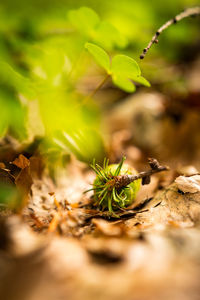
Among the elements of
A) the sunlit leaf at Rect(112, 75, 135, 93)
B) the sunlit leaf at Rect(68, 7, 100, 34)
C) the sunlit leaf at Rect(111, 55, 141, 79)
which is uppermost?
the sunlit leaf at Rect(68, 7, 100, 34)

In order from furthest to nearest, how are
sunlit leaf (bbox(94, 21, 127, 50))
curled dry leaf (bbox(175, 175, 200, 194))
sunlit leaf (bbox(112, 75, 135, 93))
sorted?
sunlit leaf (bbox(94, 21, 127, 50))
sunlit leaf (bbox(112, 75, 135, 93))
curled dry leaf (bbox(175, 175, 200, 194))

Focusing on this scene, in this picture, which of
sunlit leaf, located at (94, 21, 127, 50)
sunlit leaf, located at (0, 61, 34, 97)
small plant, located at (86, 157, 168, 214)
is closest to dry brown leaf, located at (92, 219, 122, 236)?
small plant, located at (86, 157, 168, 214)

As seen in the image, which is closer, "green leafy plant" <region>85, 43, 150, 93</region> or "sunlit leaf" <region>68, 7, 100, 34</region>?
"green leafy plant" <region>85, 43, 150, 93</region>

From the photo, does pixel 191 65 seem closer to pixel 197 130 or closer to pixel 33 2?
pixel 197 130

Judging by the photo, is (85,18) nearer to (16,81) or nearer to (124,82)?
(124,82)

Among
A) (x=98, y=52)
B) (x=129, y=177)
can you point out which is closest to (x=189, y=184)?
(x=129, y=177)

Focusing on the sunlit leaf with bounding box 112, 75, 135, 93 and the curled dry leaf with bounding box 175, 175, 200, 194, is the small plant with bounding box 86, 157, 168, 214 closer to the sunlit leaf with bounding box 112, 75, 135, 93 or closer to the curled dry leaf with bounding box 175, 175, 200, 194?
the curled dry leaf with bounding box 175, 175, 200, 194

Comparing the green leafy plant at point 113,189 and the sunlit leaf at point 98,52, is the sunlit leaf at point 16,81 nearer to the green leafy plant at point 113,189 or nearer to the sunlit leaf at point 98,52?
the sunlit leaf at point 98,52

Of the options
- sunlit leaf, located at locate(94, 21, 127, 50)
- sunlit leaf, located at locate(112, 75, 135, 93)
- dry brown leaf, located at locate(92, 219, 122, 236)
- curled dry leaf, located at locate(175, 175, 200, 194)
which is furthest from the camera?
sunlit leaf, located at locate(94, 21, 127, 50)

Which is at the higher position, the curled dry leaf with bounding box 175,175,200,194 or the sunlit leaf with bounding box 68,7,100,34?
the sunlit leaf with bounding box 68,7,100,34
